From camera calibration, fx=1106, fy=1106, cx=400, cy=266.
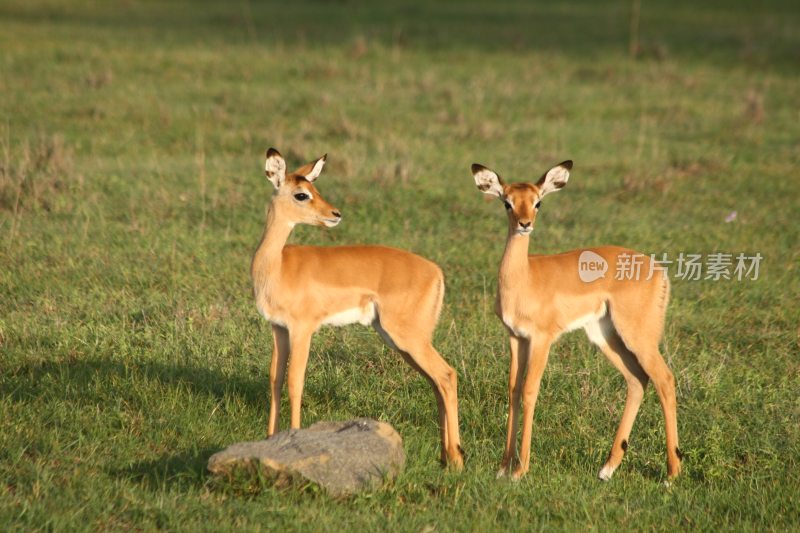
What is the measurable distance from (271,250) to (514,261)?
1213 mm

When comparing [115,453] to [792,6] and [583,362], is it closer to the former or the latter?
[583,362]

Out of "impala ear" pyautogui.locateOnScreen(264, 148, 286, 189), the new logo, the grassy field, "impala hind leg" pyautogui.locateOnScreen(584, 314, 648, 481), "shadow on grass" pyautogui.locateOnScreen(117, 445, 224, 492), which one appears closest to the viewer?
"shadow on grass" pyautogui.locateOnScreen(117, 445, 224, 492)

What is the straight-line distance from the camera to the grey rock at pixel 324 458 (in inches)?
189

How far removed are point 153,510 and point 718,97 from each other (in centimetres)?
1231

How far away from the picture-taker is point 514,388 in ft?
18.4

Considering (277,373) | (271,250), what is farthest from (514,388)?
(271,250)

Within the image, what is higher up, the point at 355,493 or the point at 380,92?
the point at 380,92

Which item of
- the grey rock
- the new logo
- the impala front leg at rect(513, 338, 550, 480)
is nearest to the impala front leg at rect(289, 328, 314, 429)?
the grey rock

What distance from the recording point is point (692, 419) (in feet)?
20.5

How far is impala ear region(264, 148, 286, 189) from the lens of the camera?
18.2 ft

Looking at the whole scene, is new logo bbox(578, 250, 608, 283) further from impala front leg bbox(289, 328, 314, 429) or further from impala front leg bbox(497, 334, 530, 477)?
impala front leg bbox(289, 328, 314, 429)

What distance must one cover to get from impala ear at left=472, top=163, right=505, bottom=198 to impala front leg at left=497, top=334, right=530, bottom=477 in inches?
29.1

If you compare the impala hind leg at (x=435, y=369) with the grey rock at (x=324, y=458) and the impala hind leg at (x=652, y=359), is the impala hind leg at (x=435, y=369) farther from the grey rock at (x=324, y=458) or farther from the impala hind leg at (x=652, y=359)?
the impala hind leg at (x=652, y=359)

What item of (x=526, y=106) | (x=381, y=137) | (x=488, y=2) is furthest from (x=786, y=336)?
(x=488, y=2)
